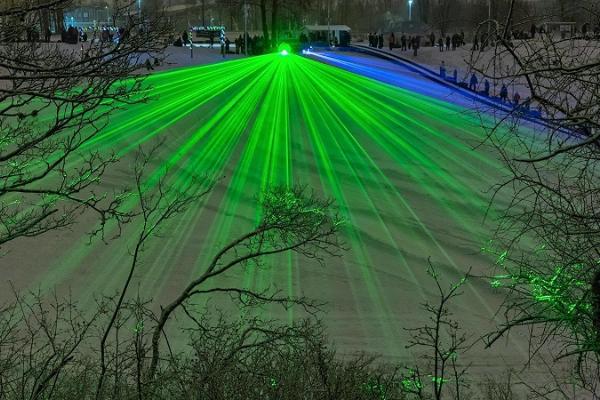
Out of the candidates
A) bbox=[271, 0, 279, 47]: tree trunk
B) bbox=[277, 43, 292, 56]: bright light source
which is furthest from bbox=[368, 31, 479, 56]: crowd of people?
bbox=[271, 0, 279, 47]: tree trunk

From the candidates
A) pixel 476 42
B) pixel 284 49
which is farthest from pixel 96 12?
pixel 476 42

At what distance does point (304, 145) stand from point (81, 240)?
44.9 feet

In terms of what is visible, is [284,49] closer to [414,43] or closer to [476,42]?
[414,43]

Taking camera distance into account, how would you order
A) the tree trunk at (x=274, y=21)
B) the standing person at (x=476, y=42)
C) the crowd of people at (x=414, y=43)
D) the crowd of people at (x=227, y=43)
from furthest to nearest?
the crowd of people at (x=414, y=43) → the tree trunk at (x=274, y=21) → the crowd of people at (x=227, y=43) → the standing person at (x=476, y=42)

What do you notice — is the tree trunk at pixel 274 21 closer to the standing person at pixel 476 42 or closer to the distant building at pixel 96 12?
the distant building at pixel 96 12

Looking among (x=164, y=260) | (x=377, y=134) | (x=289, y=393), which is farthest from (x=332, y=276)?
(x=377, y=134)

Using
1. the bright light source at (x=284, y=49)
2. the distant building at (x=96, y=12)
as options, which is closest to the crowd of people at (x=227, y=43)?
the bright light source at (x=284, y=49)

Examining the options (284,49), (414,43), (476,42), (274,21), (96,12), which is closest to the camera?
(476,42)

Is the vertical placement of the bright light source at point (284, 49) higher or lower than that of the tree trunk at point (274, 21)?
lower

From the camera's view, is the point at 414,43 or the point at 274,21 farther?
the point at 414,43

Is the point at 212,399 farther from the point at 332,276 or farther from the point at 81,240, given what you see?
the point at 81,240

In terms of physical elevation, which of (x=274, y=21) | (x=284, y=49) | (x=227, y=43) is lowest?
(x=284, y=49)

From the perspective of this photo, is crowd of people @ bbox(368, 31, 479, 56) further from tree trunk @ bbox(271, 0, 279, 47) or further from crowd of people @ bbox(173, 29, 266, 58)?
crowd of people @ bbox(173, 29, 266, 58)

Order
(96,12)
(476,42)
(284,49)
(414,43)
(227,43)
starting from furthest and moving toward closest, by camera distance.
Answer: (414,43) < (227,43) < (284,49) < (96,12) < (476,42)
